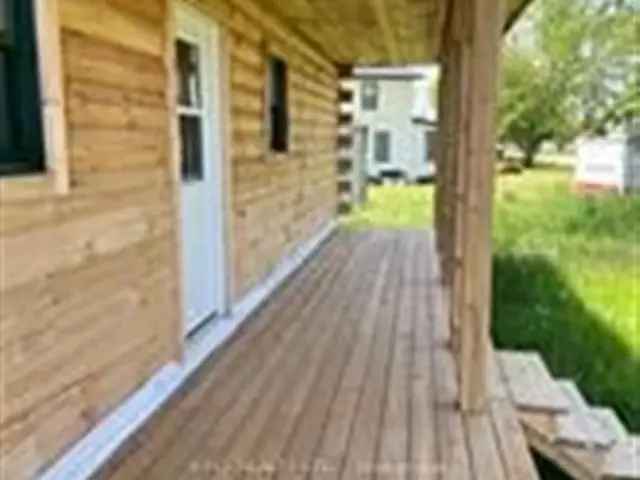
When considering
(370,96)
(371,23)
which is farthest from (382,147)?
(371,23)

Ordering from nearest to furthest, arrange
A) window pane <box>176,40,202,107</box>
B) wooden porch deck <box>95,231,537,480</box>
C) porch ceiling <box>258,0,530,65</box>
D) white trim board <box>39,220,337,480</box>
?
white trim board <box>39,220,337,480</box>, wooden porch deck <box>95,231,537,480</box>, window pane <box>176,40,202,107</box>, porch ceiling <box>258,0,530,65</box>

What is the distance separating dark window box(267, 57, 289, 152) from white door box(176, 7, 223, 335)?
193 centimetres

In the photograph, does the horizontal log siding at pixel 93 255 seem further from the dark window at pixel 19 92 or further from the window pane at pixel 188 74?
the window pane at pixel 188 74

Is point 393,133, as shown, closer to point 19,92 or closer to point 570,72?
point 570,72

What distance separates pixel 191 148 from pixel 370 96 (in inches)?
1073

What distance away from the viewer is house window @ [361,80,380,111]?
3166cm

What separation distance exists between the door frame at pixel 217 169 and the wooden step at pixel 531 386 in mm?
1704

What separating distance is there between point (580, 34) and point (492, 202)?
19271 mm

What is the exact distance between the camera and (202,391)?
4164 mm

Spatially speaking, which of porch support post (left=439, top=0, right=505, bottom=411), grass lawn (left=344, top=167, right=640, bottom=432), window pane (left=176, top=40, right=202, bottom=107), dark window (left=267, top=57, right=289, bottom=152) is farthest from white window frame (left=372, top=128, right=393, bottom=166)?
porch support post (left=439, top=0, right=505, bottom=411)

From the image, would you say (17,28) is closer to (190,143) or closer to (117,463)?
(117,463)

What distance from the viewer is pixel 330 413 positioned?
3.84m

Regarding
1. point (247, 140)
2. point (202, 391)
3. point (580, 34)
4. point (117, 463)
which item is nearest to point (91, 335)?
point (117, 463)

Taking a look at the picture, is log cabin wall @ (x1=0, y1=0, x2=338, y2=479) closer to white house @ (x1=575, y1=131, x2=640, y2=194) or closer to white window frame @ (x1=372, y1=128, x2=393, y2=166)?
white house @ (x1=575, y1=131, x2=640, y2=194)
